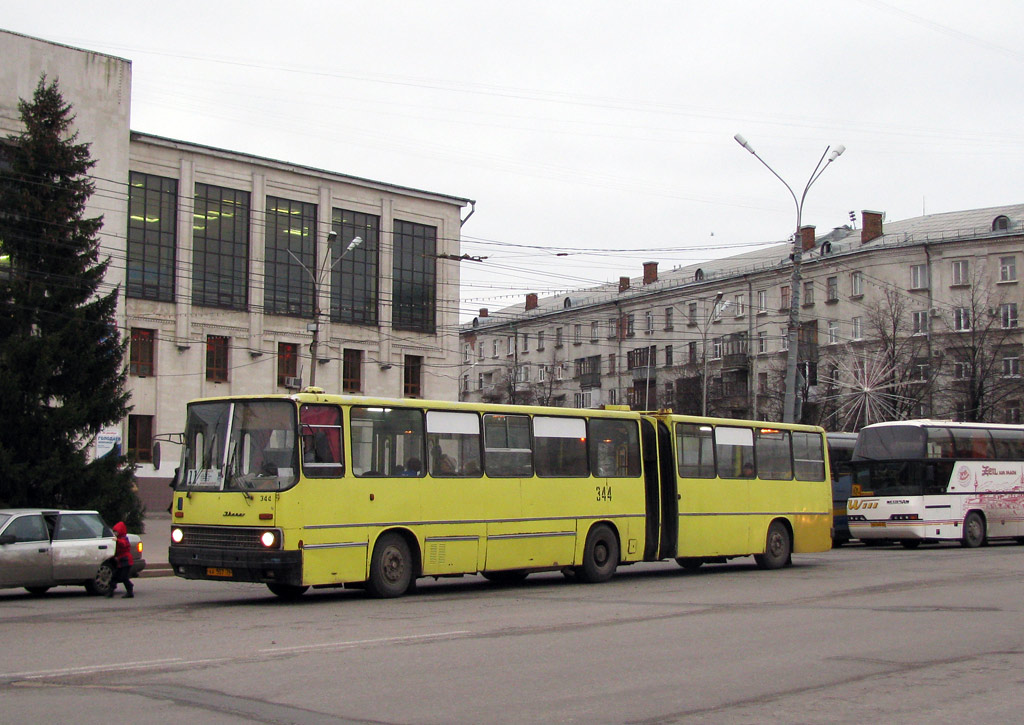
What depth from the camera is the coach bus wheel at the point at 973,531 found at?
31.9 meters

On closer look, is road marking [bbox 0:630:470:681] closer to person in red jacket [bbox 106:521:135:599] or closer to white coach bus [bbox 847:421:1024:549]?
person in red jacket [bbox 106:521:135:599]

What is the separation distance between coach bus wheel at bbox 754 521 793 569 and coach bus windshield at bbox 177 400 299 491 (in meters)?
11.4

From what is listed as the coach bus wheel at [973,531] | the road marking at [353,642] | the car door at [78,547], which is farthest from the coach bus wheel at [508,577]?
the coach bus wheel at [973,531]

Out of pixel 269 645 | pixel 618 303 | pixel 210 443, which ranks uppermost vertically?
pixel 618 303

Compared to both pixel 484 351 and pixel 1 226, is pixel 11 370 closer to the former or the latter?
pixel 1 226

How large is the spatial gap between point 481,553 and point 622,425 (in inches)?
164

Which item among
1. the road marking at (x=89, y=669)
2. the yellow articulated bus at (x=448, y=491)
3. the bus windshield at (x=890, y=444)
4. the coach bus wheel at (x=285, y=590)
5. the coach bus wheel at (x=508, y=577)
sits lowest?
the coach bus wheel at (x=508, y=577)

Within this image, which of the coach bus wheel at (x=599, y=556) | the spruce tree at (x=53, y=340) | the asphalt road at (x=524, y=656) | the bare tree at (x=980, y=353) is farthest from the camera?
the bare tree at (x=980, y=353)

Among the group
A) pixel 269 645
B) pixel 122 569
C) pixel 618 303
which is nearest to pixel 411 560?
pixel 122 569

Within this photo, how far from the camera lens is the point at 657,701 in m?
8.43

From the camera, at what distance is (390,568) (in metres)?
16.7

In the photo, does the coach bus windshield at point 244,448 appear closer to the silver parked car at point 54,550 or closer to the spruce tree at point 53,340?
the silver parked car at point 54,550

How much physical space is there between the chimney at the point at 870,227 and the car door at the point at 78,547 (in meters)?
61.9

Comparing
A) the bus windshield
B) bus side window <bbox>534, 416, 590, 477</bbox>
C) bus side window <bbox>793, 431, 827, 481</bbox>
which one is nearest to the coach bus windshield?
bus side window <bbox>534, 416, 590, 477</bbox>
